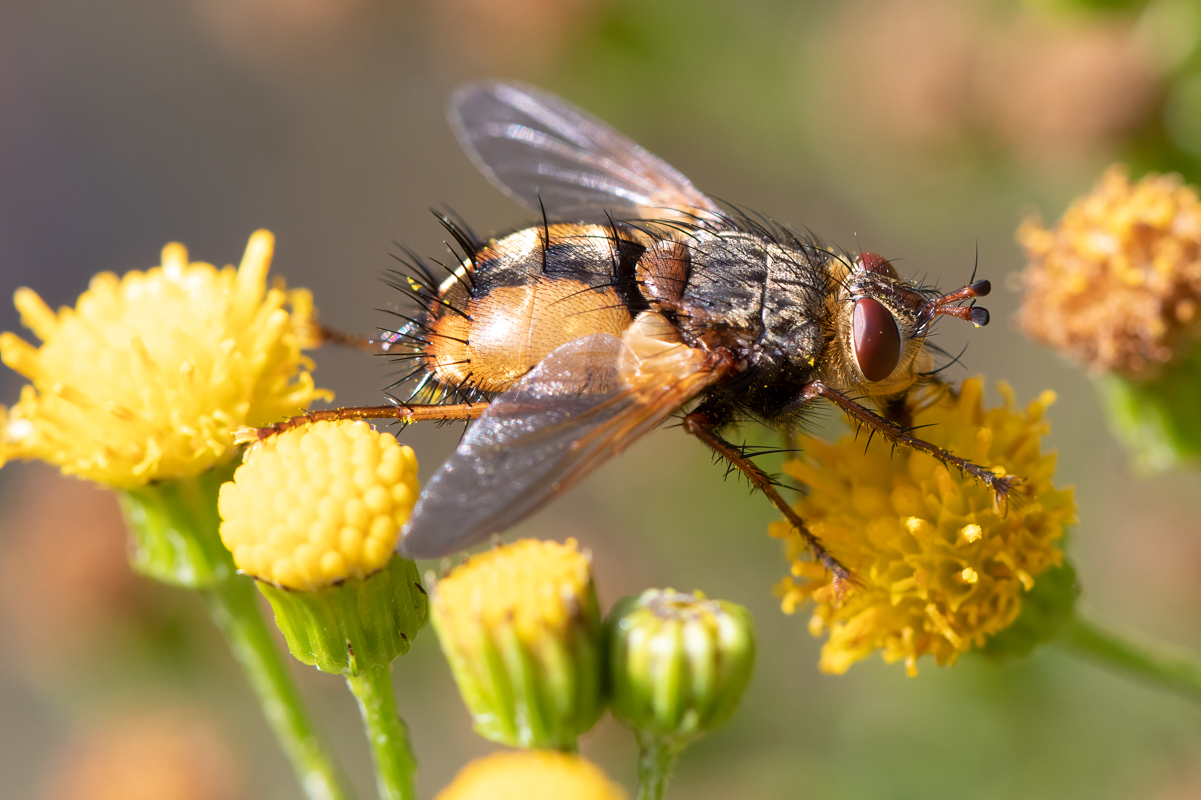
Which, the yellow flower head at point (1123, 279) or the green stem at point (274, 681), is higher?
the yellow flower head at point (1123, 279)

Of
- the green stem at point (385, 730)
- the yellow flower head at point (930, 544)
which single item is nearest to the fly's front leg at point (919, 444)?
the yellow flower head at point (930, 544)

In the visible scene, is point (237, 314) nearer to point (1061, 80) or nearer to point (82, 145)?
point (1061, 80)

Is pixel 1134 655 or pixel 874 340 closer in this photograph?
pixel 874 340

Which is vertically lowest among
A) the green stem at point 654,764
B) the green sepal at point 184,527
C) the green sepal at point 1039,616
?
the green stem at point 654,764

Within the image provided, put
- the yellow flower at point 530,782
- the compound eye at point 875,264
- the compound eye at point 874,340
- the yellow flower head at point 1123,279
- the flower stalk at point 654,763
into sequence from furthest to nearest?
the yellow flower head at point 1123,279 < the compound eye at point 875,264 < the compound eye at point 874,340 < the flower stalk at point 654,763 < the yellow flower at point 530,782

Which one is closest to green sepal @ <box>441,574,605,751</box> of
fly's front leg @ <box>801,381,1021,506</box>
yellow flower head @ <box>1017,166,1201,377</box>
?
fly's front leg @ <box>801,381,1021,506</box>

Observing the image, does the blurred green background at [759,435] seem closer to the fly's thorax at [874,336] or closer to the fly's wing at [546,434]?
the fly's thorax at [874,336]

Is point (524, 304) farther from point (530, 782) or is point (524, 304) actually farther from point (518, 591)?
point (530, 782)

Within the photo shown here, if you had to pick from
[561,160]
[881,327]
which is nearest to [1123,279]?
[881,327]
